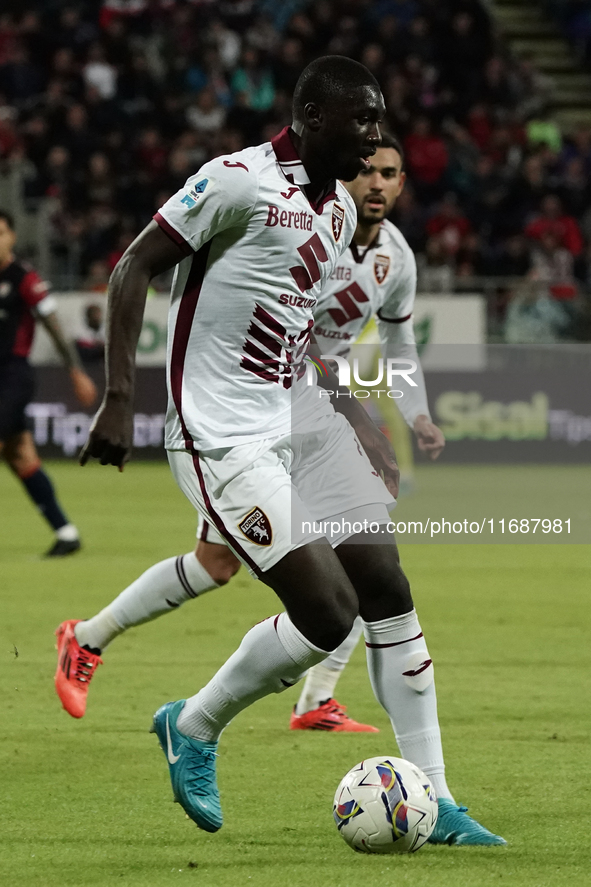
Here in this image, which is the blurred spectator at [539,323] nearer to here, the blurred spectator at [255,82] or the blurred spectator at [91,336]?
the blurred spectator at [91,336]

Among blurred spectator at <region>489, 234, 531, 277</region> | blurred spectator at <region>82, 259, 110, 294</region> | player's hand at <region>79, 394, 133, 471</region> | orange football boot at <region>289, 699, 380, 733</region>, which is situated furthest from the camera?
blurred spectator at <region>489, 234, 531, 277</region>

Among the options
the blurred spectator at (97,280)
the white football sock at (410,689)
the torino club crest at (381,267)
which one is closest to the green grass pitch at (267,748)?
the white football sock at (410,689)

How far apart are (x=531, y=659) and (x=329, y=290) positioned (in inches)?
84.0

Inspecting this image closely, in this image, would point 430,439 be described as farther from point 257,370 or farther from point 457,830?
point 457,830

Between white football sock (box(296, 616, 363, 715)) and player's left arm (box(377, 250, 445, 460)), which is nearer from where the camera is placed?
player's left arm (box(377, 250, 445, 460))

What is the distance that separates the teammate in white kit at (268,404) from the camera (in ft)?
12.2

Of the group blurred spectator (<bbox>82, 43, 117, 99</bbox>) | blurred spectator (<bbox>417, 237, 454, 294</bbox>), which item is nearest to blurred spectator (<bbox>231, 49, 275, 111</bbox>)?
blurred spectator (<bbox>82, 43, 117, 99</bbox>)

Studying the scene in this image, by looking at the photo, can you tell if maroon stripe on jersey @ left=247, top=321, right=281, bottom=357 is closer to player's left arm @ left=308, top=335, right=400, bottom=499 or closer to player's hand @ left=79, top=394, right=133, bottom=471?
player's hand @ left=79, top=394, right=133, bottom=471

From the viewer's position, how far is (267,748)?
5082mm

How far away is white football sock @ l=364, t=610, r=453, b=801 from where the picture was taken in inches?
158

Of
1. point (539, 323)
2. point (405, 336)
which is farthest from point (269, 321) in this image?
point (539, 323)

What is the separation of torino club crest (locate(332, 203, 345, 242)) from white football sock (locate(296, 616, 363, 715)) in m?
1.83

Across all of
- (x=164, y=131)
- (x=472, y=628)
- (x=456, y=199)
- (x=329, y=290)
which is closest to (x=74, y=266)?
(x=164, y=131)

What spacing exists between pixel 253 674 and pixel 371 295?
Result: 7.19 ft
